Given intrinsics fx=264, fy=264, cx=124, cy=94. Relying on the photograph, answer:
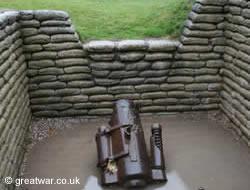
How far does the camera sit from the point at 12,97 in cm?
373

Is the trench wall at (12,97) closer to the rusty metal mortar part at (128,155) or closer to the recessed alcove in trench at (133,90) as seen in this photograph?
the recessed alcove in trench at (133,90)

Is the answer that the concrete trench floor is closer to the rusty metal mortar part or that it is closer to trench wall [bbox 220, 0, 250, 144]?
the rusty metal mortar part

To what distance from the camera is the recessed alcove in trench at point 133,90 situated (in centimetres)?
374

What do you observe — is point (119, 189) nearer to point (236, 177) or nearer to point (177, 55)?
point (236, 177)

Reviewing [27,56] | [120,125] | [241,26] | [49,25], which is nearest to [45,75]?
[27,56]

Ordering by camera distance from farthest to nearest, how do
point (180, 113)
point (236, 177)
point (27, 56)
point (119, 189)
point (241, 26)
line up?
point (180, 113), point (27, 56), point (241, 26), point (236, 177), point (119, 189)

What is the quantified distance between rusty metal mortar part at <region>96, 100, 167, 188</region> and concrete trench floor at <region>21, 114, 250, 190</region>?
245 mm

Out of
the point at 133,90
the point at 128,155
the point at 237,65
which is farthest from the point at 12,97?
the point at 237,65

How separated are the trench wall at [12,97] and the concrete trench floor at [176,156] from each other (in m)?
0.36

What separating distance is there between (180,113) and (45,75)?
2561 mm

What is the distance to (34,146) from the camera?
165 inches

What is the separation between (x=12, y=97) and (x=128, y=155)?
186cm

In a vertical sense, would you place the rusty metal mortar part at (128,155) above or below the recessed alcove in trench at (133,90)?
below

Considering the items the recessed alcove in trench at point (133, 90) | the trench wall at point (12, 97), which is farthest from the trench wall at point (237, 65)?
the trench wall at point (12, 97)
